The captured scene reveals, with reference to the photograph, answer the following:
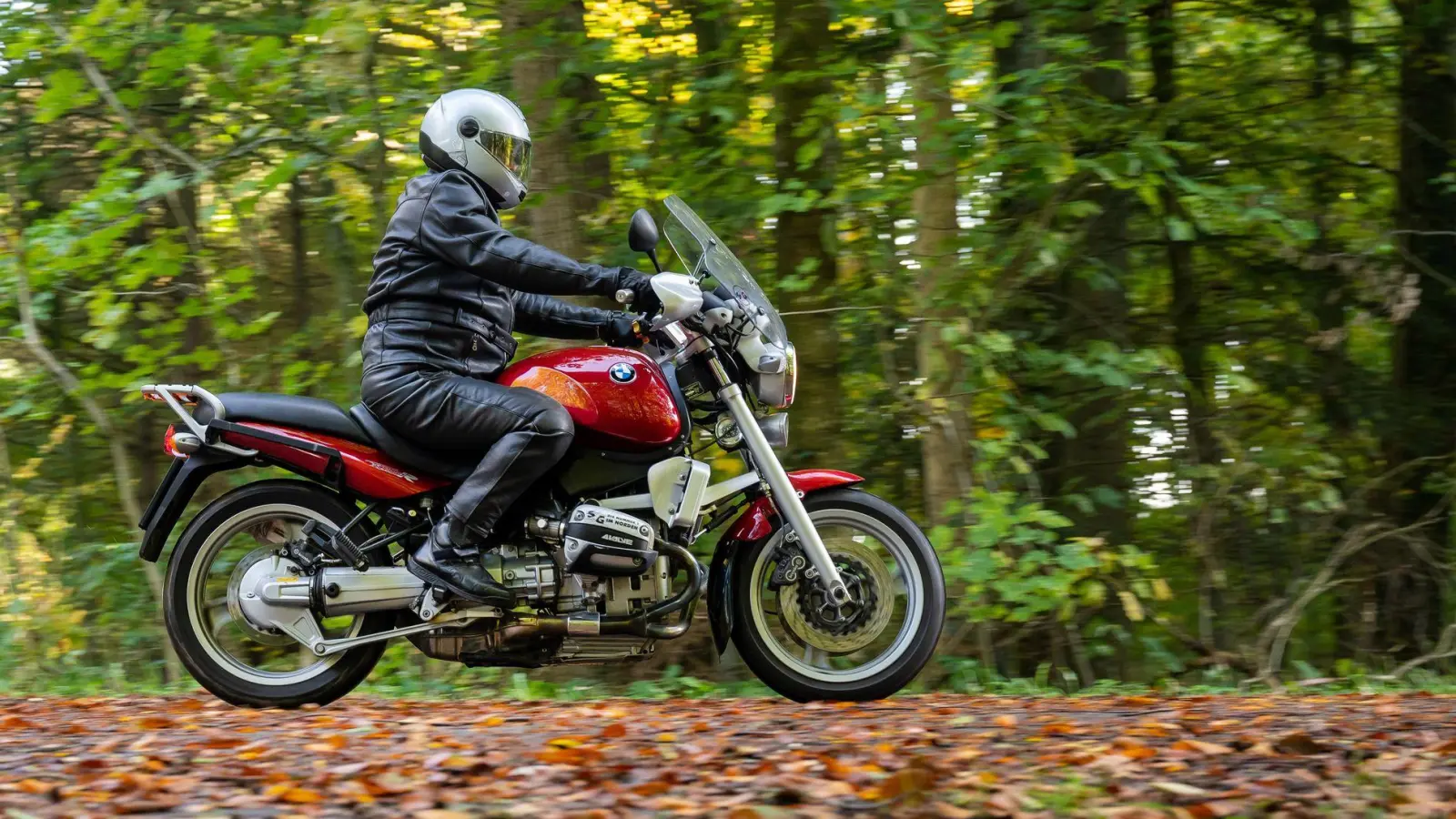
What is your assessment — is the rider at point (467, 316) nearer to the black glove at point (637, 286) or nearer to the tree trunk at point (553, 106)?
the black glove at point (637, 286)

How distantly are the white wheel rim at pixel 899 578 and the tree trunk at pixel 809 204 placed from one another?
6.99ft

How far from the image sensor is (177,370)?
8.21 m

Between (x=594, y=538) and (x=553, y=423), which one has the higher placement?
(x=553, y=423)

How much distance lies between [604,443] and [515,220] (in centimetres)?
284

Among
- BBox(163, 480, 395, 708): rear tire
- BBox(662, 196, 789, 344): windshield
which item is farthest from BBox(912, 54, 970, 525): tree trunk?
BBox(163, 480, 395, 708): rear tire

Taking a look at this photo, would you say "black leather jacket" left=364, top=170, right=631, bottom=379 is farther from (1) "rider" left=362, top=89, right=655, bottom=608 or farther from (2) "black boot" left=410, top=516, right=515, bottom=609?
(2) "black boot" left=410, top=516, right=515, bottom=609

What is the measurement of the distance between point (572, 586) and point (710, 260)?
49.6 inches

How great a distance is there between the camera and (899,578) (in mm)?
4887

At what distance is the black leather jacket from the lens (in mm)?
4684

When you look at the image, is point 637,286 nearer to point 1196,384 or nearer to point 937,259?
point 937,259

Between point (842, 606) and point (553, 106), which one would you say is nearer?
point (842, 606)

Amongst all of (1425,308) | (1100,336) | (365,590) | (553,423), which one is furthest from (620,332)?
(1425,308)

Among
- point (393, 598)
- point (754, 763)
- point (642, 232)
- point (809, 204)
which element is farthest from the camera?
point (809, 204)

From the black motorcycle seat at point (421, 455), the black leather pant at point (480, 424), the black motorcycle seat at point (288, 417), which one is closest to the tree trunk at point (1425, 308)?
the black leather pant at point (480, 424)
